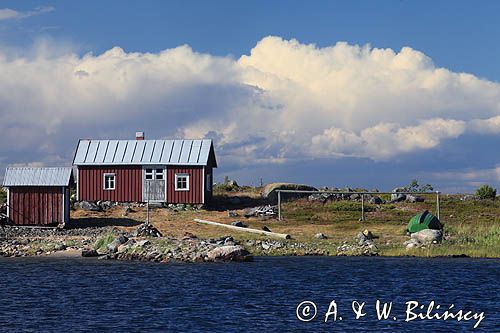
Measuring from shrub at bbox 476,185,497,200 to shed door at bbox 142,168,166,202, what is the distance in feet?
99.0

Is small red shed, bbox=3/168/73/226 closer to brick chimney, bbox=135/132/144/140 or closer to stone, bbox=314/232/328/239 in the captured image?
brick chimney, bbox=135/132/144/140

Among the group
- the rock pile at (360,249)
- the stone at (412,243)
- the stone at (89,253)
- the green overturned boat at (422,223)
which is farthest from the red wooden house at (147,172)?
the stone at (412,243)

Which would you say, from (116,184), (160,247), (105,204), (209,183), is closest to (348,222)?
(160,247)

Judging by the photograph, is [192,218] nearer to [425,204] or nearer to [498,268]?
[425,204]

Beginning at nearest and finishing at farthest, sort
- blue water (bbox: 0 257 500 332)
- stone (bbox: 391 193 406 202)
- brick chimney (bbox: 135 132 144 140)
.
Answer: blue water (bbox: 0 257 500 332) → brick chimney (bbox: 135 132 144 140) → stone (bbox: 391 193 406 202)

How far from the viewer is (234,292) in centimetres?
3089

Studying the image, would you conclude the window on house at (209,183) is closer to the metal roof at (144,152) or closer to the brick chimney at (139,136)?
the metal roof at (144,152)

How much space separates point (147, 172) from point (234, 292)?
1352 inches

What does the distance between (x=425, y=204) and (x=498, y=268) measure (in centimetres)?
2676

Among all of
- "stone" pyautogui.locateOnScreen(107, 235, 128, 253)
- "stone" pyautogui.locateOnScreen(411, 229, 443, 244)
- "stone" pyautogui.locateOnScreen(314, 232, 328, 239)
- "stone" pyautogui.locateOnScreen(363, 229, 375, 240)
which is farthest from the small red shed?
"stone" pyautogui.locateOnScreen(411, 229, 443, 244)

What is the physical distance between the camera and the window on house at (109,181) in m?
64.6

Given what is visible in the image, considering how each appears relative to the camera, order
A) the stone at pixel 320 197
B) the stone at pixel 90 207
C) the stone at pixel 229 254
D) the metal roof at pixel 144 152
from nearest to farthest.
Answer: the stone at pixel 229 254, the stone at pixel 90 207, the metal roof at pixel 144 152, the stone at pixel 320 197

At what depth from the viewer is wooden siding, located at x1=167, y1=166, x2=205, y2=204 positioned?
63312 mm

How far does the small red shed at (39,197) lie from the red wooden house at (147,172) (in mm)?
11256
